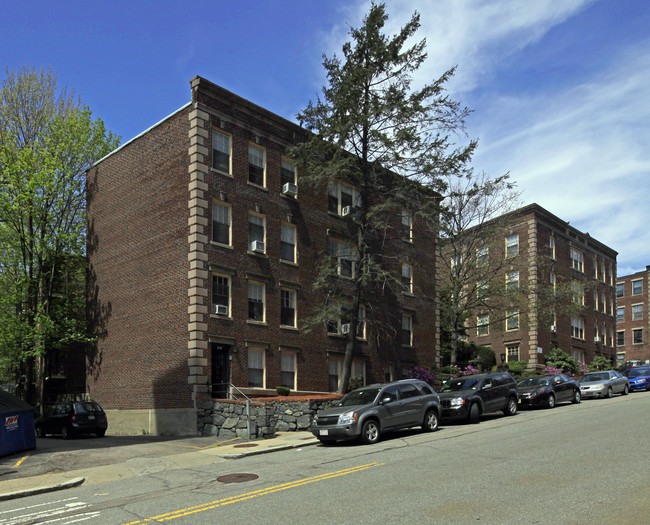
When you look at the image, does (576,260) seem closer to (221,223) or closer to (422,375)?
(422,375)

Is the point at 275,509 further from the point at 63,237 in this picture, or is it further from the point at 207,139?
the point at 63,237

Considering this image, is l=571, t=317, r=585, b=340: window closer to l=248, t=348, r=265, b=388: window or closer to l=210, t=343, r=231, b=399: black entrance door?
l=248, t=348, r=265, b=388: window

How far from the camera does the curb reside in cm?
1173

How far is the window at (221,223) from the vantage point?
977 inches

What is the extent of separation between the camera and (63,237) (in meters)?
30.9

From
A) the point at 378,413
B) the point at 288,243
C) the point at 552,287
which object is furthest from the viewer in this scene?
the point at 552,287

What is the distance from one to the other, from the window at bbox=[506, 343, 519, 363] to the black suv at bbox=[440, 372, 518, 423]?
24599mm

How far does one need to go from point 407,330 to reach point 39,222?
813 inches

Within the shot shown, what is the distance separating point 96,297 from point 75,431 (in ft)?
25.0

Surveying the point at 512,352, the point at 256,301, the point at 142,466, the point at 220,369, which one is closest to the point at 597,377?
the point at 512,352

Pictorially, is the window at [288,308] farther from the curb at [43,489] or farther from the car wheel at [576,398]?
the curb at [43,489]

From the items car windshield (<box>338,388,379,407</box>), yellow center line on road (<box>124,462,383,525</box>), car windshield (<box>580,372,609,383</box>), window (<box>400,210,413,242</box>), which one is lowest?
car windshield (<box>580,372,609,383</box>)

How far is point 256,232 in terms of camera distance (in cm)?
2650

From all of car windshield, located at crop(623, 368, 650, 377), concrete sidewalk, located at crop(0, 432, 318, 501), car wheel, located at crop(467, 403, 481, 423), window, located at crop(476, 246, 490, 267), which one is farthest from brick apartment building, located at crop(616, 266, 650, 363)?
concrete sidewalk, located at crop(0, 432, 318, 501)
